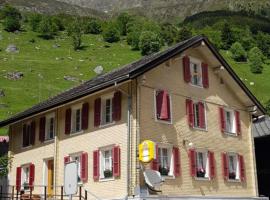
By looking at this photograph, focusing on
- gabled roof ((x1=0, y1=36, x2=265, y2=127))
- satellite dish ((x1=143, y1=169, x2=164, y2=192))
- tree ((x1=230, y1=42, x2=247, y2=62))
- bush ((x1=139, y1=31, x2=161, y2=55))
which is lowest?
satellite dish ((x1=143, y1=169, x2=164, y2=192))

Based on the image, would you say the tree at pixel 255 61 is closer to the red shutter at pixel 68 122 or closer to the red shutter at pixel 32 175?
the red shutter at pixel 32 175

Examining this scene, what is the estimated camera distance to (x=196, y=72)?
27.1 m

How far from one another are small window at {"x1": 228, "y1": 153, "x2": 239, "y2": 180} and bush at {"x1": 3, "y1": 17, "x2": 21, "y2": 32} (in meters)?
99.1

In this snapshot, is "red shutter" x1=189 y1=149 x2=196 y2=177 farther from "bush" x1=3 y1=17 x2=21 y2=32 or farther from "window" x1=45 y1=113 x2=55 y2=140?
"bush" x1=3 y1=17 x2=21 y2=32

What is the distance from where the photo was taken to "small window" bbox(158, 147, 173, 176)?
2317 centimetres

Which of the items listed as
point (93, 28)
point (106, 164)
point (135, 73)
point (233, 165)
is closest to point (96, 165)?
point (106, 164)

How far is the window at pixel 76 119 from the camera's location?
25767 mm

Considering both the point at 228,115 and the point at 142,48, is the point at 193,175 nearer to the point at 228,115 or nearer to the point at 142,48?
the point at 228,115

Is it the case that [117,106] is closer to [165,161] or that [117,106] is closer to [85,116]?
[85,116]

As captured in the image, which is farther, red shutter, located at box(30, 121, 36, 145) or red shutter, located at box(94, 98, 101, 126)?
red shutter, located at box(30, 121, 36, 145)

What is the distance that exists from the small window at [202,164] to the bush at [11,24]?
100142 mm

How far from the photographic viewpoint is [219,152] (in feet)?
87.1

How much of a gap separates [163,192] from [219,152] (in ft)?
17.2

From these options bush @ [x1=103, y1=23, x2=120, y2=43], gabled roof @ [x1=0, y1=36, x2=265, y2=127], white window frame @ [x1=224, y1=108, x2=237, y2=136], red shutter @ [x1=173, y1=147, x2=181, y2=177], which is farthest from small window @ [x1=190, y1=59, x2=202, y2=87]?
bush @ [x1=103, y1=23, x2=120, y2=43]
